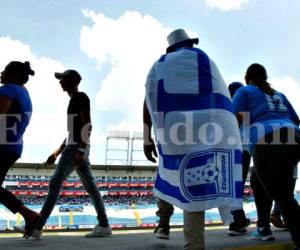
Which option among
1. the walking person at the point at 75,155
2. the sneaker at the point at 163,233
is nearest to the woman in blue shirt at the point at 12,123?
the walking person at the point at 75,155

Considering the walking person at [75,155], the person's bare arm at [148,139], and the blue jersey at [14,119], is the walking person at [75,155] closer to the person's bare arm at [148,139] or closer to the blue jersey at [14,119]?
the blue jersey at [14,119]

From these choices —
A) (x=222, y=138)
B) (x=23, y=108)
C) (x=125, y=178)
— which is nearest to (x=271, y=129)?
(x=222, y=138)

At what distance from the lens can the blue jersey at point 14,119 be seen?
11.0 ft

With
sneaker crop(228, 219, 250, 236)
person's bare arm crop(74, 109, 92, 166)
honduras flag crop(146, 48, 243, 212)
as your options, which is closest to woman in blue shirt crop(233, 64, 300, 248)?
sneaker crop(228, 219, 250, 236)

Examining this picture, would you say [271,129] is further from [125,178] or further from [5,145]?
[125,178]

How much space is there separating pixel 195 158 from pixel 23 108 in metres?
1.89

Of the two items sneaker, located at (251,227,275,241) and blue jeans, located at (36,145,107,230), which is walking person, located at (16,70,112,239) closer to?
blue jeans, located at (36,145,107,230)

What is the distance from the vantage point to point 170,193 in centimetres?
225

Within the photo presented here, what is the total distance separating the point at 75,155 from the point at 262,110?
67.7 inches

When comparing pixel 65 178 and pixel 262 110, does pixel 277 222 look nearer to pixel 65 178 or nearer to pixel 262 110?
pixel 262 110

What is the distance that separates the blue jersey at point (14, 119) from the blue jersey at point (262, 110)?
1.79 m

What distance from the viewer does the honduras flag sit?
7.06ft

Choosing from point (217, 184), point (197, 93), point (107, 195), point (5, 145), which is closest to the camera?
point (217, 184)

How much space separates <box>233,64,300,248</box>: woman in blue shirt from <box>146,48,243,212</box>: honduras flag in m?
0.56
